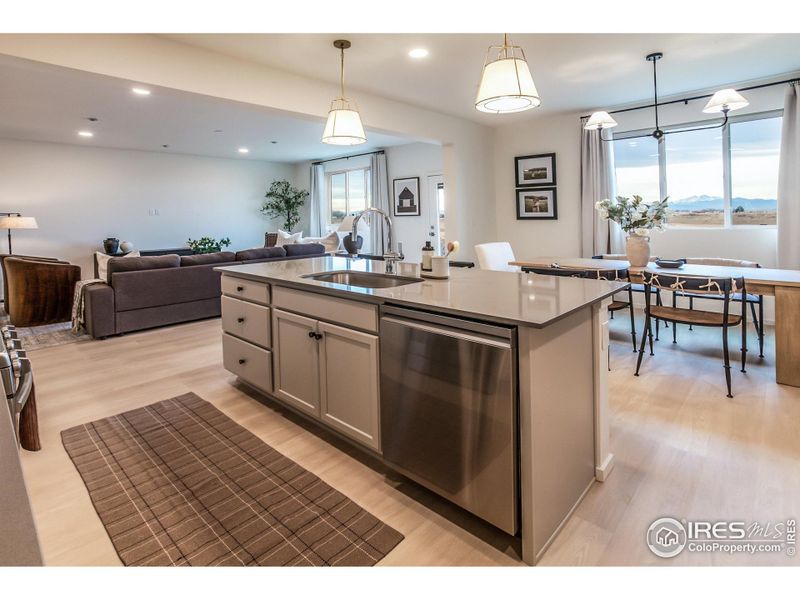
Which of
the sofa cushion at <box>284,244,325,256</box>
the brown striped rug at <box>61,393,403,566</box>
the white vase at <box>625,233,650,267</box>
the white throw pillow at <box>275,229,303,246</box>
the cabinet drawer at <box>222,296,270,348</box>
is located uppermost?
the white throw pillow at <box>275,229,303,246</box>

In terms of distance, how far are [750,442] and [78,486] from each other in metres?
3.27

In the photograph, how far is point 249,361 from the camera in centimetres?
293

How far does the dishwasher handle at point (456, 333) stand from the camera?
148 centimetres

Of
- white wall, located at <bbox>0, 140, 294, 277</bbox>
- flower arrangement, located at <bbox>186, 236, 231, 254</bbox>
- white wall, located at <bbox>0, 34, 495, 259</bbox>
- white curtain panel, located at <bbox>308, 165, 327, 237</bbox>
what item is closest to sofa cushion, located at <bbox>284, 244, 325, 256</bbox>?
white wall, located at <bbox>0, 34, 495, 259</bbox>

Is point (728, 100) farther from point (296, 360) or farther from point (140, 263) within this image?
point (140, 263)

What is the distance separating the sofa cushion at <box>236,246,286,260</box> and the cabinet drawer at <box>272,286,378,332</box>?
306cm

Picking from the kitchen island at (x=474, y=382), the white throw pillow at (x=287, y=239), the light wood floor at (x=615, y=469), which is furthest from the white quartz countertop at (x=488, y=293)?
the white throw pillow at (x=287, y=239)

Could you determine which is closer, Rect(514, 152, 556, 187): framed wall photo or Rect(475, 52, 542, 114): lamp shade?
Rect(475, 52, 542, 114): lamp shade

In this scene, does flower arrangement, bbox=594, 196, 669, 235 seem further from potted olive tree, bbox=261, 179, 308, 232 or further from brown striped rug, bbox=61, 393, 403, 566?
potted olive tree, bbox=261, 179, 308, 232

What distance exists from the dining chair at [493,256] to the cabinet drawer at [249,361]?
91.0 inches

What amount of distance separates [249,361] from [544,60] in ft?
11.5

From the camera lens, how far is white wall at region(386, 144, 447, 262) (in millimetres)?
8023
